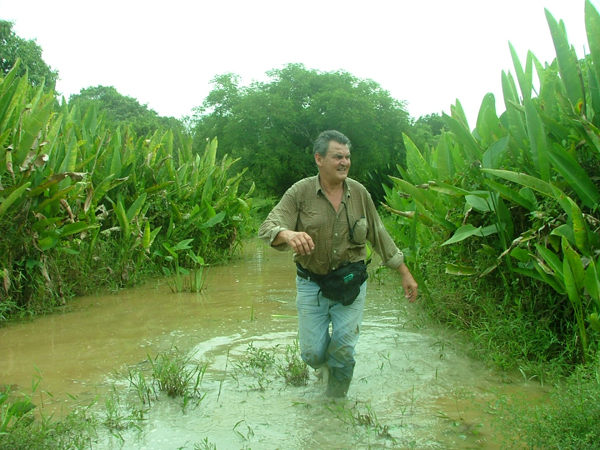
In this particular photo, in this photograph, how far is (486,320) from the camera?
5.18 meters

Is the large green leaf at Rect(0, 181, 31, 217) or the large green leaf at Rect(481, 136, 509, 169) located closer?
the large green leaf at Rect(481, 136, 509, 169)

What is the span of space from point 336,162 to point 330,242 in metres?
0.52

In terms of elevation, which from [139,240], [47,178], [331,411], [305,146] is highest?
[305,146]

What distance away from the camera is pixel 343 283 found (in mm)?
3947

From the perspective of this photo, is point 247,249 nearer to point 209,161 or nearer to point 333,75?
point 209,161

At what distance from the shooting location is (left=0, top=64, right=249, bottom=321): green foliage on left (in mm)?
5949

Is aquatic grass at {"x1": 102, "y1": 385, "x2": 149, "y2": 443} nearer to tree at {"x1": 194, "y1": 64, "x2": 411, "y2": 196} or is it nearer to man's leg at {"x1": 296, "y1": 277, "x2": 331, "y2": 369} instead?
man's leg at {"x1": 296, "y1": 277, "x2": 331, "y2": 369}

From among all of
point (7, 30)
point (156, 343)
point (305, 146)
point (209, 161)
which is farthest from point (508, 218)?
point (7, 30)

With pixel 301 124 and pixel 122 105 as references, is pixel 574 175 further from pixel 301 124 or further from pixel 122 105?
pixel 122 105

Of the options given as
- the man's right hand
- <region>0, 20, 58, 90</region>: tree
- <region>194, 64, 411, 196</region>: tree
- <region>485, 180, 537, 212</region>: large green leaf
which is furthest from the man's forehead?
<region>0, 20, 58, 90</region>: tree

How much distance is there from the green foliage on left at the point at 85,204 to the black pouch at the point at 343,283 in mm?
3192

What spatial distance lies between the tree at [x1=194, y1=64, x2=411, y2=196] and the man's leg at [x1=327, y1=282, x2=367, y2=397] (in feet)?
77.5

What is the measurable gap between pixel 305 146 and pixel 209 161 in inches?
755

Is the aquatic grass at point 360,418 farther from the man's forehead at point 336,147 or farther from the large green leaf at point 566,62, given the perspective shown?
the large green leaf at point 566,62
